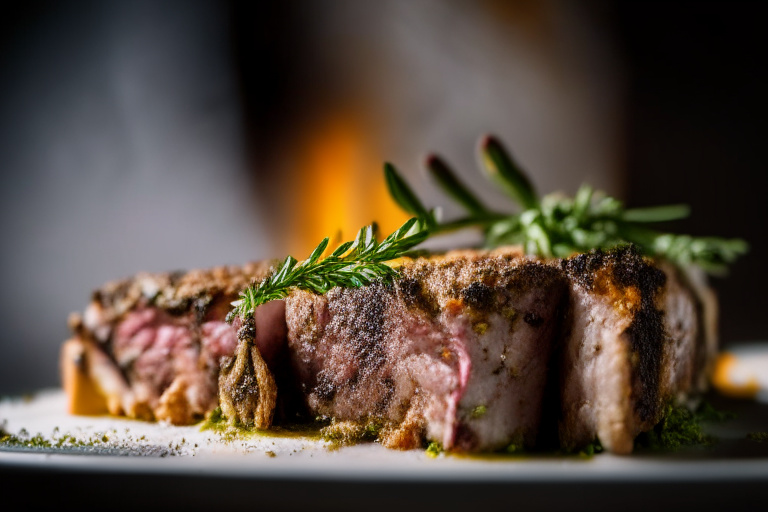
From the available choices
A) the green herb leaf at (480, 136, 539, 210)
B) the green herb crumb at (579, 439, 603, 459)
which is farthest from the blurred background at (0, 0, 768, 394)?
the green herb crumb at (579, 439, 603, 459)

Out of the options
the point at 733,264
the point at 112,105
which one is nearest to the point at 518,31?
the point at 733,264

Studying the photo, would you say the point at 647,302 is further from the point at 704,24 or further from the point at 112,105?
the point at 112,105

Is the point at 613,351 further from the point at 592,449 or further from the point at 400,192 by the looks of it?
the point at 400,192

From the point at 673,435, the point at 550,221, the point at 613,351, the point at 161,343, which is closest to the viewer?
the point at 613,351

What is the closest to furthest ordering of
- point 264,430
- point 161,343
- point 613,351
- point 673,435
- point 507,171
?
point 613,351 < point 673,435 < point 264,430 < point 161,343 < point 507,171

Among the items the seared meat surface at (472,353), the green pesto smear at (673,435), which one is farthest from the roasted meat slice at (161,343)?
the green pesto smear at (673,435)

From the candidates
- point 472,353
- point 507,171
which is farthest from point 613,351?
point 507,171

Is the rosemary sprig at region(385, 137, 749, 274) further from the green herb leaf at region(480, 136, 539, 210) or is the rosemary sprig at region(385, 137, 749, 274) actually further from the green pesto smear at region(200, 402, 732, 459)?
the green pesto smear at region(200, 402, 732, 459)
